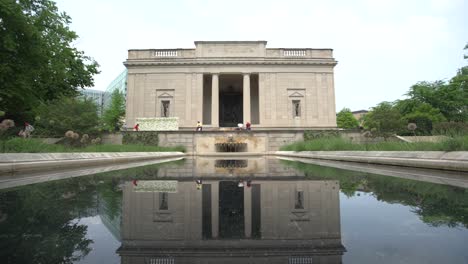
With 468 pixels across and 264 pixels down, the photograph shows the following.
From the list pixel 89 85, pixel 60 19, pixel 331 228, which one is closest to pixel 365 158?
pixel 331 228

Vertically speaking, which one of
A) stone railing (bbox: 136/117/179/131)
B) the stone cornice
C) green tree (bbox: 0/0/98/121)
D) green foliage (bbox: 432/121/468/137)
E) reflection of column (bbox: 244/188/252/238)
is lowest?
reflection of column (bbox: 244/188/252/238)

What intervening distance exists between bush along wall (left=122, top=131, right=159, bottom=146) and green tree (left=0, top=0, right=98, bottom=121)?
9.76 m

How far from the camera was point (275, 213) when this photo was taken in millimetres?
2705

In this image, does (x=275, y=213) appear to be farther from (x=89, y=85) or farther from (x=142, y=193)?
(x=89, y=85)

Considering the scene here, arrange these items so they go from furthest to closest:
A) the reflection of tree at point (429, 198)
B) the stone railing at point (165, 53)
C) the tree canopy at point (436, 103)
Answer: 1. the tree canopy at point (436, 103)
2. the stone railing at point (165, 53)
3. the reflection of tree at point (429, 198)

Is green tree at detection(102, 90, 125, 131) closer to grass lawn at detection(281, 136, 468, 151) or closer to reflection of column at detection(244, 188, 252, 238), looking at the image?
grass lawn at detection(281, 136, 468, 151)

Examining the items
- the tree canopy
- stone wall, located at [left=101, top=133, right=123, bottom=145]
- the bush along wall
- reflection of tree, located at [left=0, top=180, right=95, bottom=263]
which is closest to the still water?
reflection of tree, located at [left=0, top=180, right=95, bottom=263]

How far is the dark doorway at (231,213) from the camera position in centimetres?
210

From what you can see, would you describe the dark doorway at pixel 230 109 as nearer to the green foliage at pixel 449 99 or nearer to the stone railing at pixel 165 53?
the stone railing at pixel 165 53

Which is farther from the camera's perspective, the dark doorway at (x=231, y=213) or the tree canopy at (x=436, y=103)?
the tree canopy at (x=436, y=103)

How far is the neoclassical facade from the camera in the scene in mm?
35031

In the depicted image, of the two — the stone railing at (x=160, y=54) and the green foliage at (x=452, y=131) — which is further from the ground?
the stone railing at (x=160, y=54)

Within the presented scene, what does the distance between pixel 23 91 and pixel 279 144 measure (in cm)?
2002

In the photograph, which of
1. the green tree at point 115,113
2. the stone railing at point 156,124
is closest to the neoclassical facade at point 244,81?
the stone railing at point 156,124
